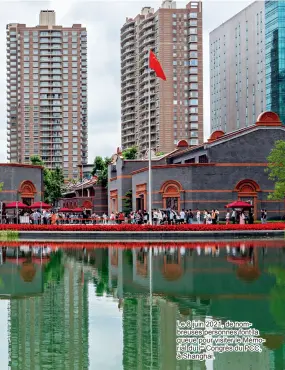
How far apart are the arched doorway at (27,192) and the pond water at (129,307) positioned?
33269 mm

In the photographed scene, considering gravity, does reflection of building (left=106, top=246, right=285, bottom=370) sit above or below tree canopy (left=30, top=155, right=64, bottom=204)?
below

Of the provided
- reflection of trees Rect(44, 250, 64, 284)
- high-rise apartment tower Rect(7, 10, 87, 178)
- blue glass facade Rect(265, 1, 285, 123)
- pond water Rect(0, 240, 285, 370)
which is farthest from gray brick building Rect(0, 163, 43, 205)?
high-rise apartment tower Rect(7, 10, 87, 178)

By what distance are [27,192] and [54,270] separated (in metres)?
39.3

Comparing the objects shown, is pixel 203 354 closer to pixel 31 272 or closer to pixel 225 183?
pixel 31 272

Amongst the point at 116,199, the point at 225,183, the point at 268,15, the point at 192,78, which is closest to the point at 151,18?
the point at 192,78

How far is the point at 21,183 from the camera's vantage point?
61062mm

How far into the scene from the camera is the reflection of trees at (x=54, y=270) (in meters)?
20.7

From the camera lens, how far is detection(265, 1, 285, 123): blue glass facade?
116 m

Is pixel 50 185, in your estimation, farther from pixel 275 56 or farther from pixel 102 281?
pixel 102 281

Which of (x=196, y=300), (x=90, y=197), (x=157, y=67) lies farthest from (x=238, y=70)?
(x=196, y=300)

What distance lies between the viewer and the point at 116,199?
2854 inches

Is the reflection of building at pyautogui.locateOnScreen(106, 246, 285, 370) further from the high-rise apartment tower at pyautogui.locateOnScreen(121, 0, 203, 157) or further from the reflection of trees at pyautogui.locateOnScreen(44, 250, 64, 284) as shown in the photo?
the high-rise apartment tower at pyautogui.locateOnScreen(121, 0, 203, 157)

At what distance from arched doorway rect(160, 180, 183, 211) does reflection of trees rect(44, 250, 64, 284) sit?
26.4 metres

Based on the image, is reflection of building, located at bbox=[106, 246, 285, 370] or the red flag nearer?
reflection of building, located at bbox=[106, 246, 285, 370]
